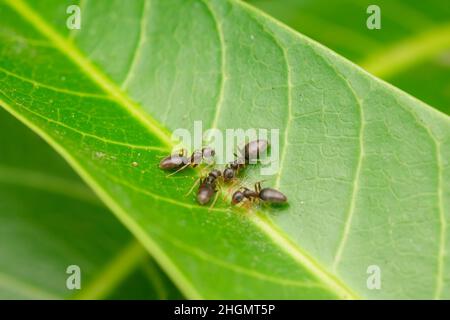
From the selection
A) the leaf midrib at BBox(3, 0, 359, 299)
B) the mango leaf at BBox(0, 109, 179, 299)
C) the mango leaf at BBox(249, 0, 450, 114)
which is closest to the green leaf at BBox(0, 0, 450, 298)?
the leaf midrib at BBox(3, 0, 359, 299)

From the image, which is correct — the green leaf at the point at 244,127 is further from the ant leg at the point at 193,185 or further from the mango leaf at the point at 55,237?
the mango leaf at the point at 55,237

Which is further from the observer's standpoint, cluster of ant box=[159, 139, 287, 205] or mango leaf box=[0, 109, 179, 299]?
mango leaf box=[0, 109, 179, 299]

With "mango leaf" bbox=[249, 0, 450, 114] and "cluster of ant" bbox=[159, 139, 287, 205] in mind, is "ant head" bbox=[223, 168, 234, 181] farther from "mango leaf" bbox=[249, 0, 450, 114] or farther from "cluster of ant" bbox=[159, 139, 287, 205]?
"mango leaf" bbox=[249, 0, 450, 114]

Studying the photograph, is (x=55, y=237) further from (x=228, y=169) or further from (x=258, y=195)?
(x=258, y=195)

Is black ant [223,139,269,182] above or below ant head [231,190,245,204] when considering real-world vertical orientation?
above

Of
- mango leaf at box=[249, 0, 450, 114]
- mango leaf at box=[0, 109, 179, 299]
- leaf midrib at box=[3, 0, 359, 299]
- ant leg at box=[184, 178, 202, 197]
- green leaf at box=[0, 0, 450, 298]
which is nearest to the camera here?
leaf midrib at box=[3, 0, 359, 299]

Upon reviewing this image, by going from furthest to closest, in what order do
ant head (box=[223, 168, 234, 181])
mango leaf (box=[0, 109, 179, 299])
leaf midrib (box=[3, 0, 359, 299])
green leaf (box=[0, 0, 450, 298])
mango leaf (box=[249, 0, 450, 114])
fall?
mango leaf (box=[249, 0, 450, 114]), mango leaf (box=[0, 109, 179, 299]), ant head (box=[223, 168, 234, 181]), green leaf (box=[0, 0, 450, 298]), leaf midrib (box=[3, 0, 359, 299])
